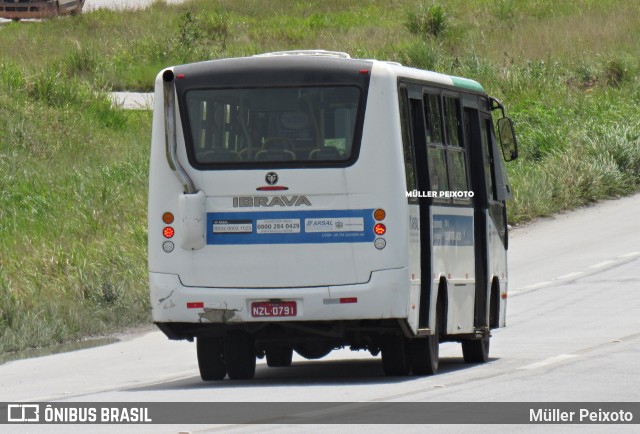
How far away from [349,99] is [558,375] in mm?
3064

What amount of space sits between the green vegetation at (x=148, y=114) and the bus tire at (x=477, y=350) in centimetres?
567

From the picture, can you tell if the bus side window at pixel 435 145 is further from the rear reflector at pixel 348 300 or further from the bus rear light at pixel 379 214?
the rear reflector at pixel 348 300

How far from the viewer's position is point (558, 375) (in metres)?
12.6

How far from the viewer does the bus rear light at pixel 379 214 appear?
12633 mm

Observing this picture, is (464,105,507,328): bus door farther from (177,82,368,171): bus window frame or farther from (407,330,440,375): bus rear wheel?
(177,82,368,171): bus window frame

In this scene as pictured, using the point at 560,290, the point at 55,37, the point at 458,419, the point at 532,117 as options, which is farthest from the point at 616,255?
the point at 55,37

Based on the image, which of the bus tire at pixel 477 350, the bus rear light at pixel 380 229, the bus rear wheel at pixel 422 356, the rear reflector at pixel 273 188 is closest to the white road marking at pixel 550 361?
the bus rear wheel at pixel 422 356

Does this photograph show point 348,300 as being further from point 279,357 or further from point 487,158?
point 487,158

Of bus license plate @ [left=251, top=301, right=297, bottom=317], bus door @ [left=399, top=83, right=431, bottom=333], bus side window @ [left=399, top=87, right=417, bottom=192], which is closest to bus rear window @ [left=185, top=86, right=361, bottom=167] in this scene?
bus side window @ [left=399, top=87, right=417, bottom=192]

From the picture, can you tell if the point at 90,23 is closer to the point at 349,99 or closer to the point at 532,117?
the point at 532,117

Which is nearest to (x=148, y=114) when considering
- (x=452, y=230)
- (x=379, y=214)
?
(x=452, y=230)

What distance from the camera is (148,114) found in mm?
35406

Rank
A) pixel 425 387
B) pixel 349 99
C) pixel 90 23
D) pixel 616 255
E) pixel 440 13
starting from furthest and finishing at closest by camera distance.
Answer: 1. pixel 90 23
2. pixel 440 13
3. pixel 616 255
4. pixel 349 99
5. pixel 425 387

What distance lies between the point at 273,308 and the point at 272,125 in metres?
1.68
